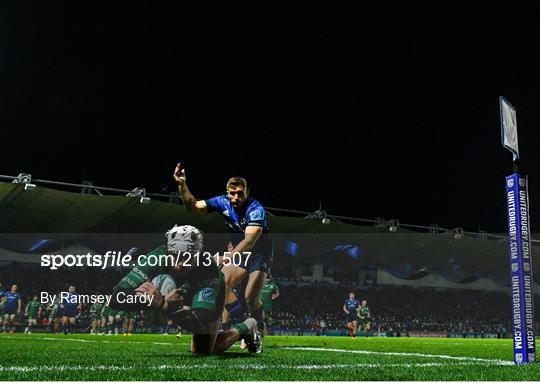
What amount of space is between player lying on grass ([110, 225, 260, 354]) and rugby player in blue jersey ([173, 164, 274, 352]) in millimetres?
341

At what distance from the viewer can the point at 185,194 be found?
6781mm

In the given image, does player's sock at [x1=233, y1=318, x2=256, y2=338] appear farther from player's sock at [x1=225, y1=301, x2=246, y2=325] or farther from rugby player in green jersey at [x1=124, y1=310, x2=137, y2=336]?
rugby player in green jersey at [x1=124, y1=310, x2=137, y2=336]

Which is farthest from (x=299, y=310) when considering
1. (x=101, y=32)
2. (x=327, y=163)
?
(x=101, y=32)

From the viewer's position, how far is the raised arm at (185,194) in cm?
659

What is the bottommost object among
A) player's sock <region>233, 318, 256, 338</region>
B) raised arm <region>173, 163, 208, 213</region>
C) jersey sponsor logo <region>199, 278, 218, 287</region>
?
player's sock <region>233, 318, 256, 338</region>

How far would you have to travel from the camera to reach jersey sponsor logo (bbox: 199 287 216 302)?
21.8ft

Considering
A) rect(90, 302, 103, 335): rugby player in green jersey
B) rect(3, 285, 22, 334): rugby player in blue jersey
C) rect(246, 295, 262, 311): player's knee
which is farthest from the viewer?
rect(90, 302, 103, 335): rugby player in green jersey

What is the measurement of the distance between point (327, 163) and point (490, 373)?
31421 millimetres

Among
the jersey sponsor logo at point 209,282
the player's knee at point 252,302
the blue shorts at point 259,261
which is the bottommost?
the player's knee at point 252,302

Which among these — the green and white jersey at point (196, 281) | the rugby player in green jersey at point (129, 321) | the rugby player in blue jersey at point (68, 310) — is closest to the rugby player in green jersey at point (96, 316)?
the rugby player in blue jersey at point (68, 310)

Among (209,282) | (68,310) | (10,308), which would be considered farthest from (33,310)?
(209,282)

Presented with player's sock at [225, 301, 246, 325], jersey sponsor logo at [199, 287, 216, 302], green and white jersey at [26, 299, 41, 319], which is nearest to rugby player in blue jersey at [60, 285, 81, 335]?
green and white jersey at [26, 299, 41, 319]

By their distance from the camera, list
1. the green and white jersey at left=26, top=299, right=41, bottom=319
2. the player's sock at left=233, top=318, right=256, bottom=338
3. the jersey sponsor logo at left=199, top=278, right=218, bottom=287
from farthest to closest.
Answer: the green and white jersey at left=26, top=299, right=41, bottom=319, the player's sock at left=233, top=318, right=256, bottom=338, the jersey sponsor logo at left=199, top=278, right=218, bottom=287

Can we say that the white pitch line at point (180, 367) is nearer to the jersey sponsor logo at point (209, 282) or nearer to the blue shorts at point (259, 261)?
the jersey sponsor logo at point (209, 282)
